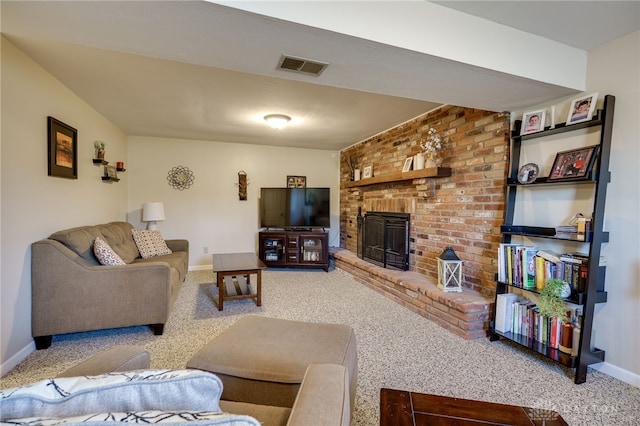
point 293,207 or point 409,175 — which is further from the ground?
point 409,175

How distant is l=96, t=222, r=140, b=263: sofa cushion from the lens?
3299mm

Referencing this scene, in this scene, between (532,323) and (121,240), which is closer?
(532,323)

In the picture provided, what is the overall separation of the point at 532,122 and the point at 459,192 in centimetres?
90

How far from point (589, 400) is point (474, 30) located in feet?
7.51

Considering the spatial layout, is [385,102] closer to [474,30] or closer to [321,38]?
[474,30]

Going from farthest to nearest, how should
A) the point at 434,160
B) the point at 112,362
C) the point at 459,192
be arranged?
the point at 434,160 → the point at 459,192 → the point at 112,362

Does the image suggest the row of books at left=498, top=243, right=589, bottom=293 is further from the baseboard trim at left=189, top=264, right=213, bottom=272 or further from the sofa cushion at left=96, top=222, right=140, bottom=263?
the baseboard trim at left=189, top=264, right=213, bottom=272

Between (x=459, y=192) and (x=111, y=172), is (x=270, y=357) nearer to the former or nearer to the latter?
(x=459, y=192)

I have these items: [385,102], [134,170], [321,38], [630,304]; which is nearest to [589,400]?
[630,304]

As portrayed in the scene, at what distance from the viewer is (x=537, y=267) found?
7.45 feet

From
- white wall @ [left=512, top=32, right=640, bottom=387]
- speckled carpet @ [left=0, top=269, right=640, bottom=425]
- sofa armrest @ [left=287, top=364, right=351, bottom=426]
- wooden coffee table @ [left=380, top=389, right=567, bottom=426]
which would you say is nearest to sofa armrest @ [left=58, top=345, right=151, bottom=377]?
sofa armrest @ [left=287, top=364, right=351, bottom=426]

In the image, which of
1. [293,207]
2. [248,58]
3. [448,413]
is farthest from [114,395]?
[293,207]

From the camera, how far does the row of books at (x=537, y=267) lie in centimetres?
205

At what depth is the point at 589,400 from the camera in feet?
5.83
